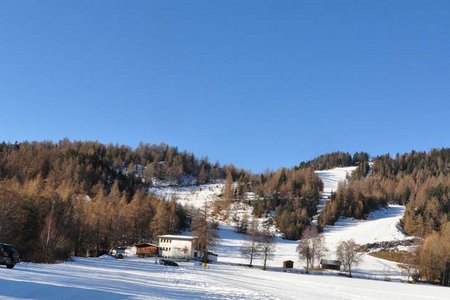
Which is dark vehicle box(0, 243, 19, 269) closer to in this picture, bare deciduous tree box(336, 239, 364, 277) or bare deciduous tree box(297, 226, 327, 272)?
bare deciduous tree box(336, 239, 364, 277)

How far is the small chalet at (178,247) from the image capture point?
416ft

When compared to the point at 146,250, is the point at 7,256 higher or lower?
higher

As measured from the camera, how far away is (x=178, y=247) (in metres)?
129

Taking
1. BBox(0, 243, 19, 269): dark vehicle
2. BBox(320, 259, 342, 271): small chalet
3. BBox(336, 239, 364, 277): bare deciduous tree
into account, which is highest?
BBox(0, 243, 19, 269): dark vehicle

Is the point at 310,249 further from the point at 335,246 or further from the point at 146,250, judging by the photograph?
the point at 146,250

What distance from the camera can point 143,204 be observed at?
16400cm

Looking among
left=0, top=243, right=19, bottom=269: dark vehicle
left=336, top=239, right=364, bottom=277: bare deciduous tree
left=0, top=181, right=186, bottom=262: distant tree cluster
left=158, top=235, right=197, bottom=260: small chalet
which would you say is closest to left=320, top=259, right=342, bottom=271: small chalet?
left=336, top=239, right=364, bottom=277: bare deciduous tree

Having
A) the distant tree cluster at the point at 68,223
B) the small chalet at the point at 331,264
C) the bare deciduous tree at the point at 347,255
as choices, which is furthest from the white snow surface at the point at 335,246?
the distant tree cluster at the point at 68,223

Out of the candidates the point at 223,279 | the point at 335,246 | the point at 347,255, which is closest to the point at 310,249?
the point at 347,255

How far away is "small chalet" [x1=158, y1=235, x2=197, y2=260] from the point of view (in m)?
127

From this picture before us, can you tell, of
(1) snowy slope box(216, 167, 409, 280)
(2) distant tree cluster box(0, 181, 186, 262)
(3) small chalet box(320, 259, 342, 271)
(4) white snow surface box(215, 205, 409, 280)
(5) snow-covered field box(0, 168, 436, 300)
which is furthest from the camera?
(1) snowy slope box(216, 167, 409, 280)

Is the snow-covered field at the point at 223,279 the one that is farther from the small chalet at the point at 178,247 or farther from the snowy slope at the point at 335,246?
the small chalet at the point at 178,247

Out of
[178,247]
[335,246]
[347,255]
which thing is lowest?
[178,247]

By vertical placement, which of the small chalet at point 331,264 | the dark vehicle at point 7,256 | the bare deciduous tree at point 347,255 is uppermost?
the dark vehicle at point 7,256
